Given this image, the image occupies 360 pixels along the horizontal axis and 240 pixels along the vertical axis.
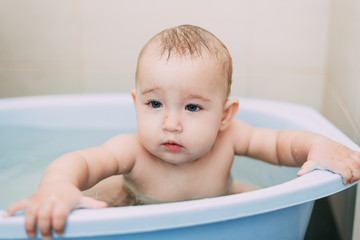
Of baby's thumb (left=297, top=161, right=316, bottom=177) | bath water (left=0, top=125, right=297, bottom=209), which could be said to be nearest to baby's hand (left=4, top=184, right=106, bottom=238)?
baby's thumb (left=297, top=161, right=316, bottom=177)

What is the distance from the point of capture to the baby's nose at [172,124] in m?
0.81

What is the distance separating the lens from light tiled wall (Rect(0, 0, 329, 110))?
1564 mm

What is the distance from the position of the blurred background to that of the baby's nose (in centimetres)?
78

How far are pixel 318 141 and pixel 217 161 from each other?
0.23 metres

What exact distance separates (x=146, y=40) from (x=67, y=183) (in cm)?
101

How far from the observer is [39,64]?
1.72 metres

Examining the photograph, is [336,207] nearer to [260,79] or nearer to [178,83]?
[260,79]

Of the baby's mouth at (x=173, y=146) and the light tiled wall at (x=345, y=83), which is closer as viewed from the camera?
the baby's mouth at (x=173, y=146)

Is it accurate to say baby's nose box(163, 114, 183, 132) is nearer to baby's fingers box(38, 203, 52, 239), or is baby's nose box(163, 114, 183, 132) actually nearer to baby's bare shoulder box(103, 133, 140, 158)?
baby's bare shoulder box(103, 133, 140, 158)

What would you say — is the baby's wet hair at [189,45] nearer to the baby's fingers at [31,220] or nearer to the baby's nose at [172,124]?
the baby's nose at [172,124]

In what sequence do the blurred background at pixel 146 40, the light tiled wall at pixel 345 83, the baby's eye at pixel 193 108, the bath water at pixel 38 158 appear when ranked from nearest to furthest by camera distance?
the baby's eye at pixel 193 108
the light tiled wall at pixel 345 83
the bath water at pixel 38 158
the blurred background at pixel 146 40

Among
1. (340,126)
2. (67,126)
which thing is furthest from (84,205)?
(340,126)

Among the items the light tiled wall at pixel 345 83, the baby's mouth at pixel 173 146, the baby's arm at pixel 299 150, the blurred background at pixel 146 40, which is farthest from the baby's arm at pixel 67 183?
the blurred background at pixel 146 40

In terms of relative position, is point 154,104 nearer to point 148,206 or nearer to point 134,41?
point 148,206
